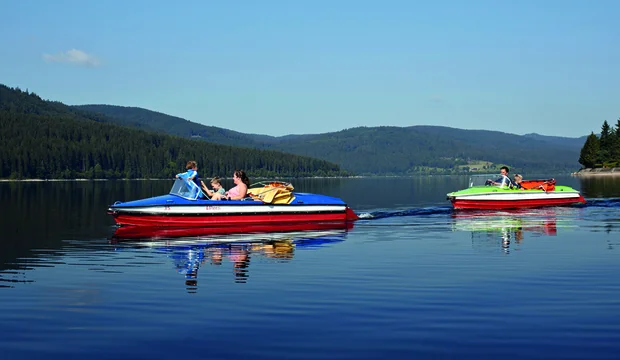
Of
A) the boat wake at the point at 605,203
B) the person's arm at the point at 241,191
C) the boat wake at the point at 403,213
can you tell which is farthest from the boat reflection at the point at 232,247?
the boat wake at the point at 605,203

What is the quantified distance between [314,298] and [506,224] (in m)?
25.7

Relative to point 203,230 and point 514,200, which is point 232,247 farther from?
point 514,200

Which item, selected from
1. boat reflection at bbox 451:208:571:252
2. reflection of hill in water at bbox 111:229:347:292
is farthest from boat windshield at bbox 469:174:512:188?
reflection of hill in water at bbox 111:229:347:292

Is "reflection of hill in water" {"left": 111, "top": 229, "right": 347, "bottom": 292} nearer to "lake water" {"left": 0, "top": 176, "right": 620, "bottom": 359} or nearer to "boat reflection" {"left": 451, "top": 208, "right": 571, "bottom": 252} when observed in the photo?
"lake water" {"left": 0, "top": 176, "right": 620, "bottom": 359}

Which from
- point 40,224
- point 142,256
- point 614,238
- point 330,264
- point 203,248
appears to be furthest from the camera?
point 40,224

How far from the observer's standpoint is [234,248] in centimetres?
3012

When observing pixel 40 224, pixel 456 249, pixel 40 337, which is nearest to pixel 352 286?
pixel 40 337

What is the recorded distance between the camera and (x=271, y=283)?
20594 mm

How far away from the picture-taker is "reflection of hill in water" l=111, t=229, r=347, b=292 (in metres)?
24.3

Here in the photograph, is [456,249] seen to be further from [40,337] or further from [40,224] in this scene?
[40,224]

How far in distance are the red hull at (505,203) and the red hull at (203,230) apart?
46.0 ft

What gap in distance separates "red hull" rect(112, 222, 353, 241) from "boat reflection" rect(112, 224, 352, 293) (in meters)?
0.25

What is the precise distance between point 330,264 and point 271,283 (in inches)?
178

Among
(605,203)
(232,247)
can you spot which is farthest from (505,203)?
(232,247)
